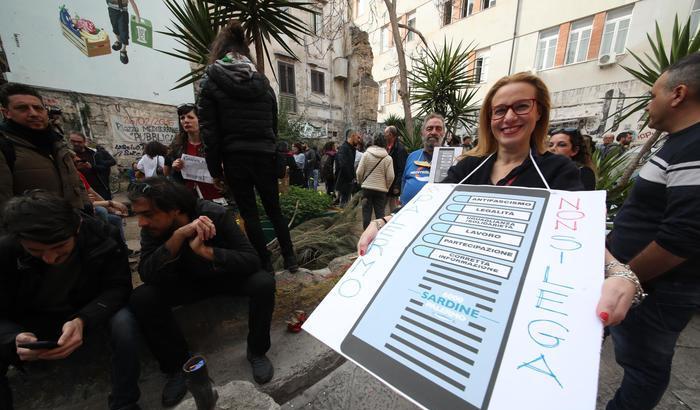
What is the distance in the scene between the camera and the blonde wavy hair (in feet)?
3.35

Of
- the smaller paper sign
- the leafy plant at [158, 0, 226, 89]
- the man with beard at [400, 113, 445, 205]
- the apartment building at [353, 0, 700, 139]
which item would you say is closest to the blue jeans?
the man with beard at [400, 113, 445, 205]

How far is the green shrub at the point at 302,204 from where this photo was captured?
348 cm

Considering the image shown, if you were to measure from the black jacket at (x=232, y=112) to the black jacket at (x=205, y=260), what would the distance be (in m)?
0.50

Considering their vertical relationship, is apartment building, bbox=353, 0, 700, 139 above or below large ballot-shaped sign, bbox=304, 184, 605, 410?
above

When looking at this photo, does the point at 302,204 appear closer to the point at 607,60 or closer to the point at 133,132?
the point at 133,132

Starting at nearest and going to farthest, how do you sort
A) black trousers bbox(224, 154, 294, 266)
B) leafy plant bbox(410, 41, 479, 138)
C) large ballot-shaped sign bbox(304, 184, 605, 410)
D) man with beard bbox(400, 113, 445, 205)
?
large ballot-shaped sign bbox(304, 184, 605, 410)
black trousers bbox(224, 154, 294, 266)
man with beard bbox(400, 113, 445, 205)
leafy plant bbox(410, 41, 479, 138)

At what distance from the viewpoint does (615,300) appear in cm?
59

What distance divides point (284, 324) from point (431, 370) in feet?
5.81

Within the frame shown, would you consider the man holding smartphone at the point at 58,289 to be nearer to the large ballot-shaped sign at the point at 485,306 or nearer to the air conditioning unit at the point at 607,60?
the large ballot-shaped sign at the point at 485,306

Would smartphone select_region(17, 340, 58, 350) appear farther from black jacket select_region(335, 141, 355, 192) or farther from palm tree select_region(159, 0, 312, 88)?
black jacket select_region(335, 141, 355, 192)

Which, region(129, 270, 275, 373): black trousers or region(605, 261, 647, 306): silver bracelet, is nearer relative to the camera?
region(605, 261, 647, 306): silver bracelet

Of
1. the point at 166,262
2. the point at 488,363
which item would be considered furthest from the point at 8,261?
the point at 488,363

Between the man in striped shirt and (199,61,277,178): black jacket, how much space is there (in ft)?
7.05

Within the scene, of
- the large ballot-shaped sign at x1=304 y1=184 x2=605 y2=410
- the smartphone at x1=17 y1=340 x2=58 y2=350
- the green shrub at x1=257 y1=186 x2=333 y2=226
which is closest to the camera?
the large ballot-shaped sign at x1=304 y1=184 x2=605 y2=410
